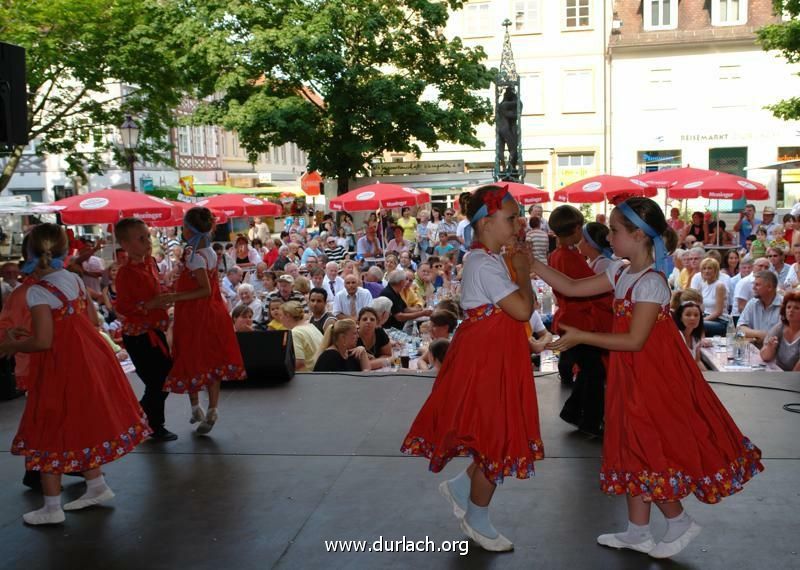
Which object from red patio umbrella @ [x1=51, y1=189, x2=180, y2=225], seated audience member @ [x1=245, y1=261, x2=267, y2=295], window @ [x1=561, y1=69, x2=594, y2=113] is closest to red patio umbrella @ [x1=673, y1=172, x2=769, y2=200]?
seated audience member @ [x1=245, y1=261, x2=267, y2=295]

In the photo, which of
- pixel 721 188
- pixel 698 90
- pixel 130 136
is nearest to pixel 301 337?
pixel 721 188

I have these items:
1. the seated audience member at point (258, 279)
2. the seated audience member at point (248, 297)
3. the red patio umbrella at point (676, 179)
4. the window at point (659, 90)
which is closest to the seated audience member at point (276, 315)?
the seated audience member at point (248, 297)

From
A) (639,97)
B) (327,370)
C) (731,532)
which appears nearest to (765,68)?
(639,97)

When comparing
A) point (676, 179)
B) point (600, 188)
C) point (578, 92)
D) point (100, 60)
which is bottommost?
point (600, 188)

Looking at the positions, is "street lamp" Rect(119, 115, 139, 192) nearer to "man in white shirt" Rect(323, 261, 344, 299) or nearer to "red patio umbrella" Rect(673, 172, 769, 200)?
"man in white shirt" Rect(323, 261, 344, 299)

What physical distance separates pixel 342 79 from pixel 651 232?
20358 millimetres

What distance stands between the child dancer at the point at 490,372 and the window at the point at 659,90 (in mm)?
29174

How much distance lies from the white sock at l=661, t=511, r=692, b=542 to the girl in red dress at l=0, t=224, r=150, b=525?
2563 millimetres

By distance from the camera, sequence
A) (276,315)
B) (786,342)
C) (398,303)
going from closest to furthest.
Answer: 1. (786,342)
2. (276,315)
3. (398,303)

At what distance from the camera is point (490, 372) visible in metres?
3.61

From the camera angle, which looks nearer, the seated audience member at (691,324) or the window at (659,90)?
the seated audience member at (691,324)

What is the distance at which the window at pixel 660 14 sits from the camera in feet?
101

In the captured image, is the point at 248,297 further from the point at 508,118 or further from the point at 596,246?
the point at 508,118

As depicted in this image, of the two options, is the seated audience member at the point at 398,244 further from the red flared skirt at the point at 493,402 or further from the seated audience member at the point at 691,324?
the red flared skirt at the point at 493,402
